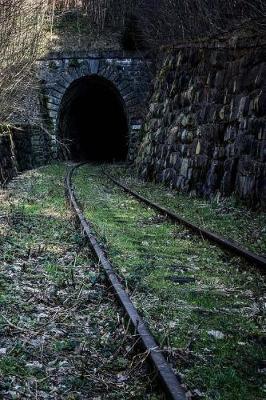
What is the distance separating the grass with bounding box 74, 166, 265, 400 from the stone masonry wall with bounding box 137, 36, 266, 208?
7.40ft

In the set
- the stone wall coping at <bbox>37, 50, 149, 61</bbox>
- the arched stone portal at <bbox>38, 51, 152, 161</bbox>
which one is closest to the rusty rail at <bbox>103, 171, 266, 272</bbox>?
the arched stone portal at <bbox>38, 51, 152, 161</bbox>

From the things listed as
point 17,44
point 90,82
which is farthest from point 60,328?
point 90,82

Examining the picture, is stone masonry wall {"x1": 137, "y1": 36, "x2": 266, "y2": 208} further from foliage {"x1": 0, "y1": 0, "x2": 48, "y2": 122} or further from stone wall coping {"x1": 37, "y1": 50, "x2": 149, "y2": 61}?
stone wall coping {"x1": 37, "y1": 50, "x2": 149, "y2": 61}

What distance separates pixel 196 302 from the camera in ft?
17.3

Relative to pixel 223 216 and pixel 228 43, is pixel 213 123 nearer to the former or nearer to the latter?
pixel 228 43

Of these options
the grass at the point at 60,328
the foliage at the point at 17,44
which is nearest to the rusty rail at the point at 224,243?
the grass at the point at 60,328

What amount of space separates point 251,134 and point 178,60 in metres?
7.37

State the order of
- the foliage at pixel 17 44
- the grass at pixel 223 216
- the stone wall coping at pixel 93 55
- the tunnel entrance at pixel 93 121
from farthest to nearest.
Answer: the tunnel entrance at pixel 93 121 < the stone wall coping at pixel 93 55 < the foliage at pixel 17 44 < the grass at pixel 223 216

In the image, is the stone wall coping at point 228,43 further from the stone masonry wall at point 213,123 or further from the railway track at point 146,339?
the railway track at point 146,339

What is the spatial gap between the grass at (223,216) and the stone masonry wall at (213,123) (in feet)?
1.05

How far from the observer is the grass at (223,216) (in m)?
8.21

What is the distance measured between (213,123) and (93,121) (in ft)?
85.8

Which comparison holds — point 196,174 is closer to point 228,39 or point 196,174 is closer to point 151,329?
point 228,39

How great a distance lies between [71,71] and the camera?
28.4 meters
